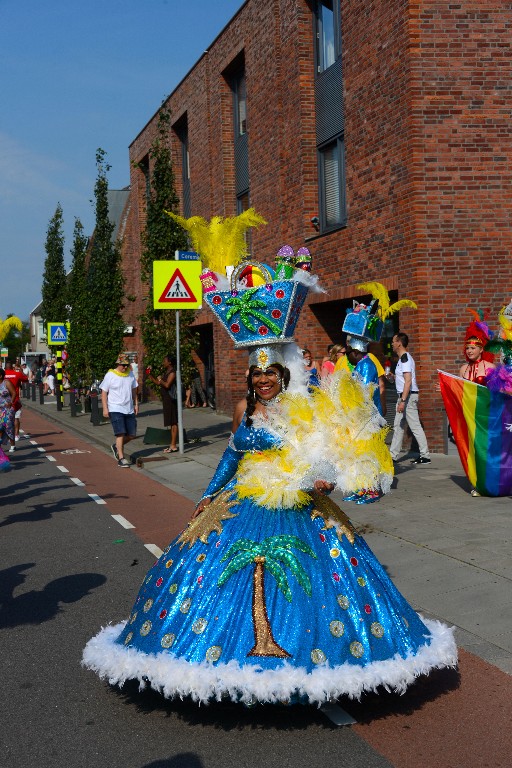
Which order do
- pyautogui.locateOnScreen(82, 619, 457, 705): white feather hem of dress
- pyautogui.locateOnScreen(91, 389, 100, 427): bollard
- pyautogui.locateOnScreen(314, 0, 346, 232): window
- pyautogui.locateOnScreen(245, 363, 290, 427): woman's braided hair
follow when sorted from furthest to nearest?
pyautogui.locateOnScreen(91, 389, 100, 427): bollard → pyautogui.locateOnScreen(314, 0, 346, 232): window → pyautogui.locateOnScreen(245, 363, 290, 427): woman's braided hair → pyautogui.locateOnScreen(82, 619, 457, 705): white feather hem of dress

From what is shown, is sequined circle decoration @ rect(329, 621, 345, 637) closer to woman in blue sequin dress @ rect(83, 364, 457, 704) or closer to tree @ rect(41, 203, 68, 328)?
woman in blue sequin dress @ rect(83, 364, 457, 704)

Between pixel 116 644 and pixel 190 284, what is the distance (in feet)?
36.4

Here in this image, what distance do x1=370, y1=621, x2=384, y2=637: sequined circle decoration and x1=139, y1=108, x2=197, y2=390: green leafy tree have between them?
14.1 m

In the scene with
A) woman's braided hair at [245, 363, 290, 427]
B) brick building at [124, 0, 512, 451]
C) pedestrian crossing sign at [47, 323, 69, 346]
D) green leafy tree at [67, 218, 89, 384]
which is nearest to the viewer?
woman's braided hair at [245, 363, 290, 427]

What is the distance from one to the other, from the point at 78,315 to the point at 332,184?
12.7 m

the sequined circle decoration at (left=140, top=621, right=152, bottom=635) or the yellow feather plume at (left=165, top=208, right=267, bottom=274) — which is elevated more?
the yellow feather plume at (left=165, top=208, right=267, bottom=274)

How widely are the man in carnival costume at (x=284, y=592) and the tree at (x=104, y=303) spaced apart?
2018 cm

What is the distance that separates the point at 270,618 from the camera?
3.87 metres

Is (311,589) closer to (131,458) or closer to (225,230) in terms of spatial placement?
(225,230)

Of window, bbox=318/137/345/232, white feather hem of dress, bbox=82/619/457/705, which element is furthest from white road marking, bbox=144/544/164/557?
window, bbox=318/137/345/232

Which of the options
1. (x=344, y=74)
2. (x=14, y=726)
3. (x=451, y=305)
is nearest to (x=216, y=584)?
(x=14, y=726)

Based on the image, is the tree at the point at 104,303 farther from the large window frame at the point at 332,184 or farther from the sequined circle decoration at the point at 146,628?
the sequined circle decoration at the point at 146,628

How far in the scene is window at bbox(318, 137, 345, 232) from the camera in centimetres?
1612

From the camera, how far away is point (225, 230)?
573 cm
